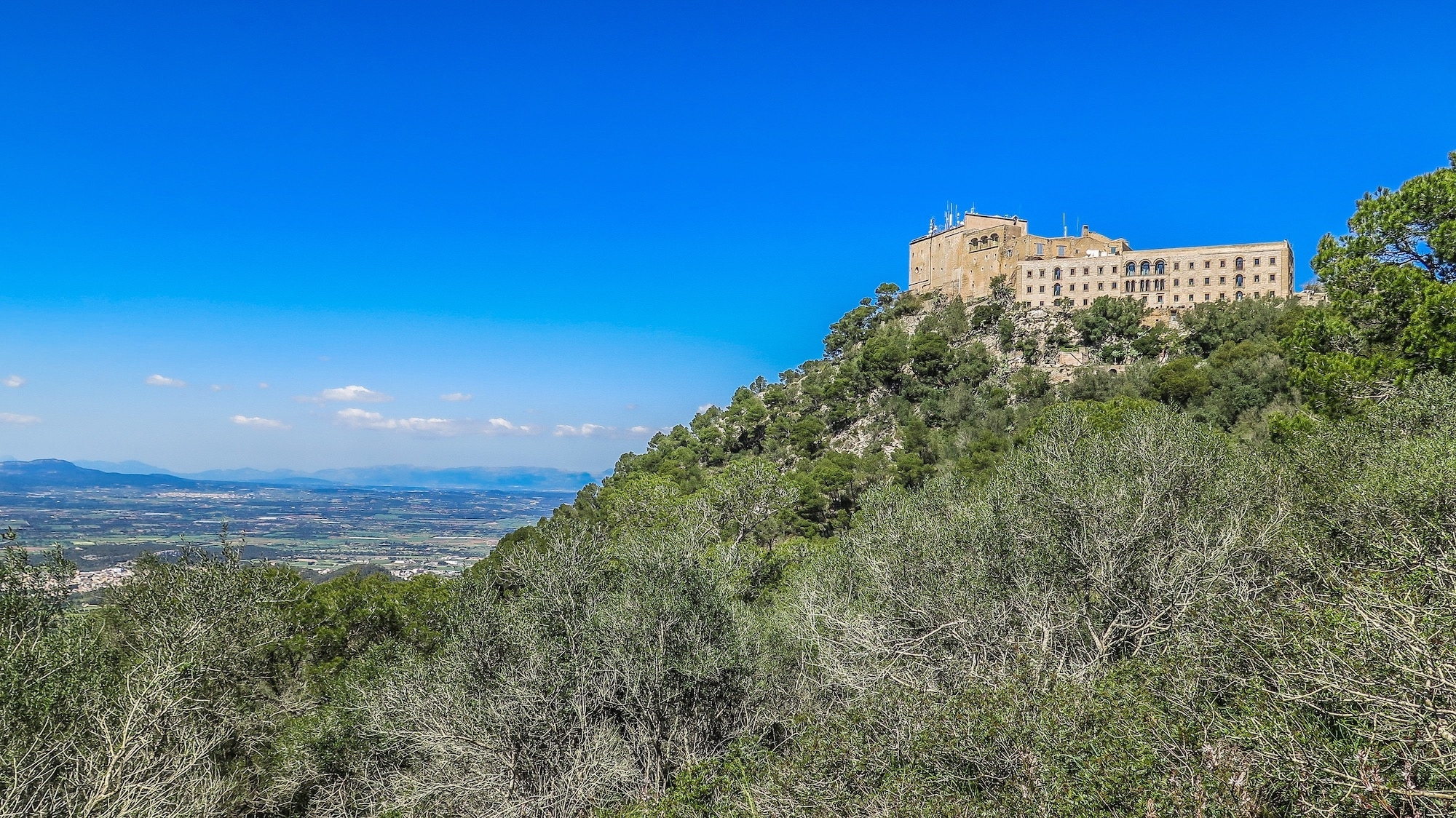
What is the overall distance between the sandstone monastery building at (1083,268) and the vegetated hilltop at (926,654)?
51592 millimetres

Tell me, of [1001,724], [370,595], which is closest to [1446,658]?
[1001,724]

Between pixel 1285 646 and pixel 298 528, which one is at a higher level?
pixel 1285 646

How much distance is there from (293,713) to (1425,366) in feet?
93.9

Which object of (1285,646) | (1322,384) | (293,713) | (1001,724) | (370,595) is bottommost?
(293,713)

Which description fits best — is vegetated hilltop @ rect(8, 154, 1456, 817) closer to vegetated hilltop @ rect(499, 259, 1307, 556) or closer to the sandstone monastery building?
vegetated hilltop @ rect(499, 259, 1307, 556)

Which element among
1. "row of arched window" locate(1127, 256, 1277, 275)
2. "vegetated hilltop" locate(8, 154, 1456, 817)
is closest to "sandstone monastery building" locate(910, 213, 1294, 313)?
"row of arched window" locate(1127, 256, 1277, 275)

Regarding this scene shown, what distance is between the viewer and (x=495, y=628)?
1678 centimetres

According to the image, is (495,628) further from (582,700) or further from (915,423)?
(915,423)

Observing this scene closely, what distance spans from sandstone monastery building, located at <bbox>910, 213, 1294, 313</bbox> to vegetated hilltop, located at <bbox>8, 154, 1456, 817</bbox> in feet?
169

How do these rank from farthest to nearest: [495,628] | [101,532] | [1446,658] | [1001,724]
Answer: [101,532], [495,628], [1001,724], [1446,658]

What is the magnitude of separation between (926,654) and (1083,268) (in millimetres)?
70056

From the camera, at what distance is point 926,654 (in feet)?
43.2

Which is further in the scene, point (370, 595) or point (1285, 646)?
point (370, 595)

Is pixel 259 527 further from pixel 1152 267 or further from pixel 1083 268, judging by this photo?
pixel 1152 267
